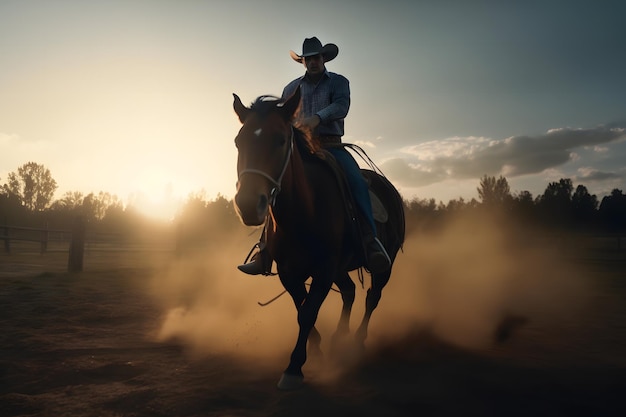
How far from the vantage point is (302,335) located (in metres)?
3.80

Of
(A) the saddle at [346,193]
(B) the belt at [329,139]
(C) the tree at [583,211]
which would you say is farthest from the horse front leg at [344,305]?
(C) the tree at [583,211]

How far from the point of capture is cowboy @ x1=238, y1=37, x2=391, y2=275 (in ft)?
14.8

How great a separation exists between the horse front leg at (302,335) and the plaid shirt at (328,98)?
1883 mm

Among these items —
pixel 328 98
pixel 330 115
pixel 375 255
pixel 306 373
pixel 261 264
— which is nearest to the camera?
pixel 306 373

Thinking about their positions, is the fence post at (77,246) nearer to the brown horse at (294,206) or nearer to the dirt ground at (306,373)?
the dirt ground at (306,373)

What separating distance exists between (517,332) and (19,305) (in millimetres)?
7747

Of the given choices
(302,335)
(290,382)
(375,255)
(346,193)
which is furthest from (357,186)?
(290,382)

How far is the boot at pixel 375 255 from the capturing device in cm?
445

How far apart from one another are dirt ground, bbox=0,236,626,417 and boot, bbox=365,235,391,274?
959 mm

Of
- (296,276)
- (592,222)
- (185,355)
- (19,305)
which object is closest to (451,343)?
(296,276)

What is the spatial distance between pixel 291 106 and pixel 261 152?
61 centimetres

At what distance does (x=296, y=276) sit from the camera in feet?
13.5

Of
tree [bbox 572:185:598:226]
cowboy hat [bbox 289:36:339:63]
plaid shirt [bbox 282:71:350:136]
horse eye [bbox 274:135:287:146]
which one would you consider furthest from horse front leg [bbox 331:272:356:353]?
tree [bbox 572:185:598:226]

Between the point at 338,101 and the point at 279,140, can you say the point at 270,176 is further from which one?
the point at 338,101
